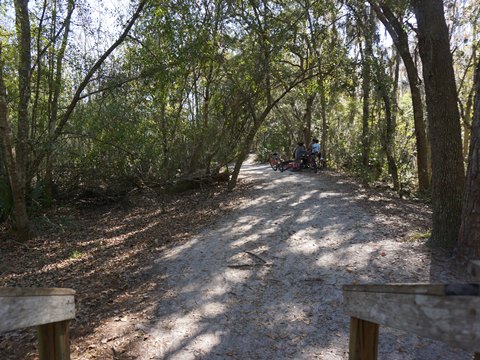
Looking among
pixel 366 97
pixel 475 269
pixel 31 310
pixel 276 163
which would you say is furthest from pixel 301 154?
pixel 31 310

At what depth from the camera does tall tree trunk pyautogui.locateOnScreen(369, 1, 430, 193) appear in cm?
1106

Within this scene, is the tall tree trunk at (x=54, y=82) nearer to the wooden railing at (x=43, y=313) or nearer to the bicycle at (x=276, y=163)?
the wooden railing at (x=43, y=313)

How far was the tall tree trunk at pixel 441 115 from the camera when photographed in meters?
6.21

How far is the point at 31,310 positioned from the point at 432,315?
1913 mm

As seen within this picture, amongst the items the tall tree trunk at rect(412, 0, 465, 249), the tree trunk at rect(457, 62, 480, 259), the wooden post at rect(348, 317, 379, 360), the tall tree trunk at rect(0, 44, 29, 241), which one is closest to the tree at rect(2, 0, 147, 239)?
the tall tree trunk at rect(0, 44, 29, 241)

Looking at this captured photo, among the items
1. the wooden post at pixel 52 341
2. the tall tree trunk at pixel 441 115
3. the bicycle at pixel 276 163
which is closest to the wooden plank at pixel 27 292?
the wooden post at pixel 52 341

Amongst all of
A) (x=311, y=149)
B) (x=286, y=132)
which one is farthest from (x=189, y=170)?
(x=286, y=132)

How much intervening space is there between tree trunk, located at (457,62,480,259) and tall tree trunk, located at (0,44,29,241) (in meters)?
9.02

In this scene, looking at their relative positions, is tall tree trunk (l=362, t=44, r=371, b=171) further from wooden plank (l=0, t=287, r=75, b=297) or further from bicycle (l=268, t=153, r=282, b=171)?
wooden plank (l=0, t=287, r=75, b=297)

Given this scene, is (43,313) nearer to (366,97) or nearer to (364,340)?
(364,340)

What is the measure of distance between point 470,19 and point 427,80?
12988mm

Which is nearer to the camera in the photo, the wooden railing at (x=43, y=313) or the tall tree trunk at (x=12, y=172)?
the wooden railing at (x=43, y=313)

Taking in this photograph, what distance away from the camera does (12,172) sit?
858cm

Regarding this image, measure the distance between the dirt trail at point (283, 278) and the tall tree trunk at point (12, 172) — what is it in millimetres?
4438
